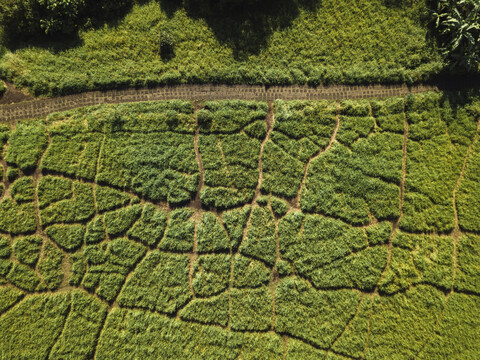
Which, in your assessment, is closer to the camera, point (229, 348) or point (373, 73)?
point (229, 348)

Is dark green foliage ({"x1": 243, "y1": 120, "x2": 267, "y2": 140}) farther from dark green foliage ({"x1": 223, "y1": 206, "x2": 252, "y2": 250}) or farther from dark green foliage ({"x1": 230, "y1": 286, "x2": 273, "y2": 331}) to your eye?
dark green foliage ({"x1": 230, "y1": 286, "x2": 273, "y2": 331})

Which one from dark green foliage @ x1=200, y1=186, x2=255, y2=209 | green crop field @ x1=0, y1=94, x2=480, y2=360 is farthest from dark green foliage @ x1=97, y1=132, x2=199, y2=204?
dark green foliage @ x1=200, y1=186, x2=255, y2=209

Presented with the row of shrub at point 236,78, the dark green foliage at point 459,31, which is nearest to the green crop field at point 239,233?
the row of shrub at point 236,78

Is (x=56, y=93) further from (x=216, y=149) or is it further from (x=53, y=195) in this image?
(x=216, y=149)

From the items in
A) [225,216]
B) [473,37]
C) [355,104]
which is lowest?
[225,216]

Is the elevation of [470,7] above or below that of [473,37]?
above

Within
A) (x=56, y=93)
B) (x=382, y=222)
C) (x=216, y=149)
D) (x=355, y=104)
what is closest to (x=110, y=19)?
(x=56, y=93)

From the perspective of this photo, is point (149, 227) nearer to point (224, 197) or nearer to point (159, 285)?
point (159, 285)
